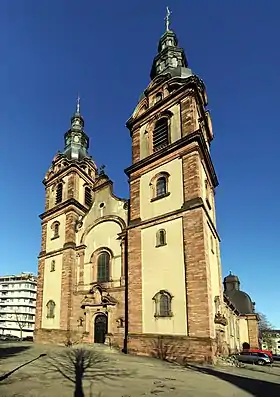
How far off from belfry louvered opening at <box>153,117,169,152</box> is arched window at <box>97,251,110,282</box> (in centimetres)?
952

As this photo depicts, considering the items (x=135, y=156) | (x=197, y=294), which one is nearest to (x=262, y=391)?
(x=197, y=294)

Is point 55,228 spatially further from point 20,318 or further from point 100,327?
point 20,318

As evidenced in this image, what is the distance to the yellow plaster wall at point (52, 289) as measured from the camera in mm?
26750

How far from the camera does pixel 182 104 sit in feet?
77.0

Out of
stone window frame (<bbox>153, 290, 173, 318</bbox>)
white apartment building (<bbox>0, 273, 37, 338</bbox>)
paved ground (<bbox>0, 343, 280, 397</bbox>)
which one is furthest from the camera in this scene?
white apartment building (<bbox>0, 273, 37, 338</bbox>)

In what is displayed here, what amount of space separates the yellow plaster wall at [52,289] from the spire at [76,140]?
11.7 metres

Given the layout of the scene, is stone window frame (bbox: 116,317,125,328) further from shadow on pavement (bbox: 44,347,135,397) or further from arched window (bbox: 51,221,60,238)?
arched window (bbox: 51,221,60,238)

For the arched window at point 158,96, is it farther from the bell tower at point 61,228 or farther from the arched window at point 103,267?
the arched window at point 103,267

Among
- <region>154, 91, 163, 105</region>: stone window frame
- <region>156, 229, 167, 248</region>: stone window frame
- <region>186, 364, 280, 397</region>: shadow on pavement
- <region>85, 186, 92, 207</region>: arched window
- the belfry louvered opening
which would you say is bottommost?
<region>186, 364, 280, 397</region>: shadow on pavement

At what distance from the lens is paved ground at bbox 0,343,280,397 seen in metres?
9.99

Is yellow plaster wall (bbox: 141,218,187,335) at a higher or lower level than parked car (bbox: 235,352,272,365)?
higher

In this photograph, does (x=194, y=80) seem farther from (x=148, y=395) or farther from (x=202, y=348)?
(x=148, y=395)

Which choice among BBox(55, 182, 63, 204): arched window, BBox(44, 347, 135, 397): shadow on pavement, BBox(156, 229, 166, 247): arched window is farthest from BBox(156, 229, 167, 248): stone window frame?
BBox(55, 182, 63, 204): arched window

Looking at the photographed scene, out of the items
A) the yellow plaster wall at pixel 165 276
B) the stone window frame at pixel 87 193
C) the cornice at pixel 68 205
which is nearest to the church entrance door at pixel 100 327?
the yellow plaster wall at pixel 165 276
